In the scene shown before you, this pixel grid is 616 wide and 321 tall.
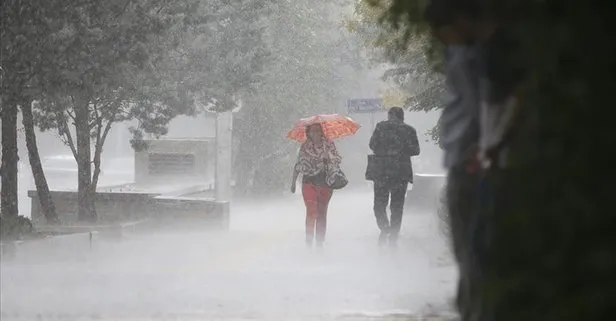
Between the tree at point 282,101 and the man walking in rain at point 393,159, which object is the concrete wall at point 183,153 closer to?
the tree at point 282,101

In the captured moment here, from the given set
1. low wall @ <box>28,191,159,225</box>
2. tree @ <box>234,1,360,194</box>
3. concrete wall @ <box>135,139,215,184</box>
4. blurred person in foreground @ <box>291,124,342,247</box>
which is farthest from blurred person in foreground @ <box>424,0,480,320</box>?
concrete wall @ <box>135,139,215,184</box>

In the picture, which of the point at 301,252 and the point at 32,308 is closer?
the point at 32,308

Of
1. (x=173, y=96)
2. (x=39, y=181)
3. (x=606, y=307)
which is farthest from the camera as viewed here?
(x=173, y=96)

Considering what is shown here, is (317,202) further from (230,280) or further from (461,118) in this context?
(461,118)

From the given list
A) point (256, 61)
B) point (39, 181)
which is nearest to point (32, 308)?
point (39, 181)

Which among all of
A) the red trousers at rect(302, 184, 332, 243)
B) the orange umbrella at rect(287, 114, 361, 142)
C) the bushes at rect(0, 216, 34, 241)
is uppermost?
the orange umbrella at rect(287, 114, 361, 142)

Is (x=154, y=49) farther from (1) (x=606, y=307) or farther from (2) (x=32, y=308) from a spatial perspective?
(1) (x=606, y=307)

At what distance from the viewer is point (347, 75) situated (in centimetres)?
5016

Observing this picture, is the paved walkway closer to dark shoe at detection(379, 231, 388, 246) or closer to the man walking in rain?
dark shoe at detection(379, 231, 388, 246)

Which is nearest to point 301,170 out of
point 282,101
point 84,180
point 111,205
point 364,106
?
point 84,180

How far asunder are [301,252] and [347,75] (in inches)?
1350

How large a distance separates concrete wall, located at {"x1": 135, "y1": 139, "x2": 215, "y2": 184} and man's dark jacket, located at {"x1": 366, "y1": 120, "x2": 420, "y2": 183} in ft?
78.2

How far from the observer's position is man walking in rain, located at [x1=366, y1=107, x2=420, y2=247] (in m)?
15.5

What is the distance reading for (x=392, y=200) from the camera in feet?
51.7
